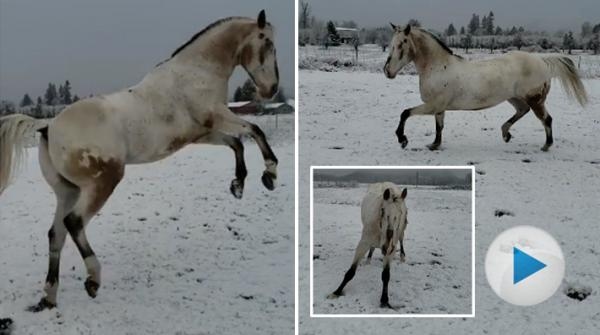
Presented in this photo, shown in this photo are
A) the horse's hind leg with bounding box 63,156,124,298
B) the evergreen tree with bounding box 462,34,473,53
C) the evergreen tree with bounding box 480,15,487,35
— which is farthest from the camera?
the evergreen tree with bounding box 462,34,473,53

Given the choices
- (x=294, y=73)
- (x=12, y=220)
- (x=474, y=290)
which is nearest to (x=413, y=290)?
(x=474, y=290)

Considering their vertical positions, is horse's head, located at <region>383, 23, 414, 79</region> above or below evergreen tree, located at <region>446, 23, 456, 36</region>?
below

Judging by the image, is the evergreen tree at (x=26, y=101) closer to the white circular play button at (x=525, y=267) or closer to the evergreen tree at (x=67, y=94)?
the evergreen tree at (x=67, y=94)

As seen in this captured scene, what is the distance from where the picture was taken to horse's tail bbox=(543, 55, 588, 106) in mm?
6039

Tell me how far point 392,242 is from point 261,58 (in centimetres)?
147

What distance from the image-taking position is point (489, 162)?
19.3 ft

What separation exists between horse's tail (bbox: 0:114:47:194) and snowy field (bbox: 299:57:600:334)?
1.97m

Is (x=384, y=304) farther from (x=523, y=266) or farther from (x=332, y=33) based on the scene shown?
(x=332, y=33)

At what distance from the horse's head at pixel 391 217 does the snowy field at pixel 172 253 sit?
820 millimetres

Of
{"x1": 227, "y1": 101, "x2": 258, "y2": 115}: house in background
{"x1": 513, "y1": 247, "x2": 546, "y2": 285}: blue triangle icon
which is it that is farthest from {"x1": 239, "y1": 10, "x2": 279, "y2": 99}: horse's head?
{"x1": 513, "y1": 247, "x2": 546, "y2": 285}: blue triangle icon

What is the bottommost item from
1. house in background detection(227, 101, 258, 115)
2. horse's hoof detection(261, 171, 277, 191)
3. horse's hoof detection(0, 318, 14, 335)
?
horse's hoof detection(0, 318, 14, 335)

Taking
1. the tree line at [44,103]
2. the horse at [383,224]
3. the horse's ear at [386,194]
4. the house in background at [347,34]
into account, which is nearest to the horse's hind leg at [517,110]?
the house in background at [347,34]

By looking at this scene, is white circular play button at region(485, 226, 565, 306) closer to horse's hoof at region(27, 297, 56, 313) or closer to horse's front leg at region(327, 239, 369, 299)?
horse's front leg at region(327, 239, 369, 299)

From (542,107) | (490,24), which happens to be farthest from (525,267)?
(490,24)
